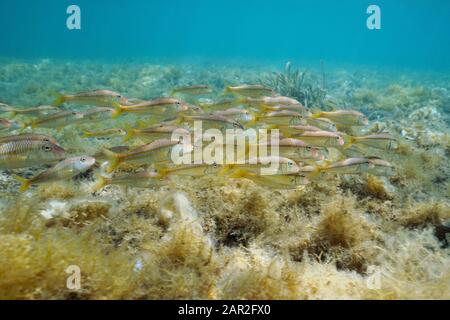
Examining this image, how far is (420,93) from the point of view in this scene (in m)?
17.1

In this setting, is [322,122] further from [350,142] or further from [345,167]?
[345,167]

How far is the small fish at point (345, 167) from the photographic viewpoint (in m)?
4.67

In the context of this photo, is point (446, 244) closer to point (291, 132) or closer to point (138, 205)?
point (291, 132)

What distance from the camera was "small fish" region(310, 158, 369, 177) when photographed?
4.67m

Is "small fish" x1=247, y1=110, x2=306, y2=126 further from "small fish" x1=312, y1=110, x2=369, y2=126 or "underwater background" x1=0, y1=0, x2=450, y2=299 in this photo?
"underwater background" x1=0, y1=0, x2=450, y2=299

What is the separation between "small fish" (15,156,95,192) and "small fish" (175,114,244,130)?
225 centimetres

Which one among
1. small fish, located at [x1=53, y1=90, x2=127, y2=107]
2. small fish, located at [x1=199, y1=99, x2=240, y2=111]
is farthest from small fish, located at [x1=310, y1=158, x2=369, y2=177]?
small fish, located at [x1=53, y1=90, x2=127, y2=107]

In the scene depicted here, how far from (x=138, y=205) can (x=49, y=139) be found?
1538mm

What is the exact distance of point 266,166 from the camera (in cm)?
407

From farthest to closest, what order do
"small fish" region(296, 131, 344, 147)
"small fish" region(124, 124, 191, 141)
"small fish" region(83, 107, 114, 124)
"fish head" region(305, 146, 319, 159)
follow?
"small fish" region(83, 107, 114, 124), "small fish" region(296, 131, 344, 147), "small fish" region(124, 124, 191, 141), "fish head" region(305, 146, 319, 159)

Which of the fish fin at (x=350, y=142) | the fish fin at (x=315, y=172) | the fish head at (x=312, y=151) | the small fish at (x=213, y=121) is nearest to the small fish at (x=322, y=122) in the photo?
the fish fin at (x=350, y=142)

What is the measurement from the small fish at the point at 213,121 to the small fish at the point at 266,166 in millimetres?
1909

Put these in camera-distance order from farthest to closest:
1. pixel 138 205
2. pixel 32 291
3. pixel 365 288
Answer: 1. pixel 138 205
2. pixel 365 288
3. pixel 32 291

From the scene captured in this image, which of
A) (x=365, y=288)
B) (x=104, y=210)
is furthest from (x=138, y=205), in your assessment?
(x=365, y=288)
